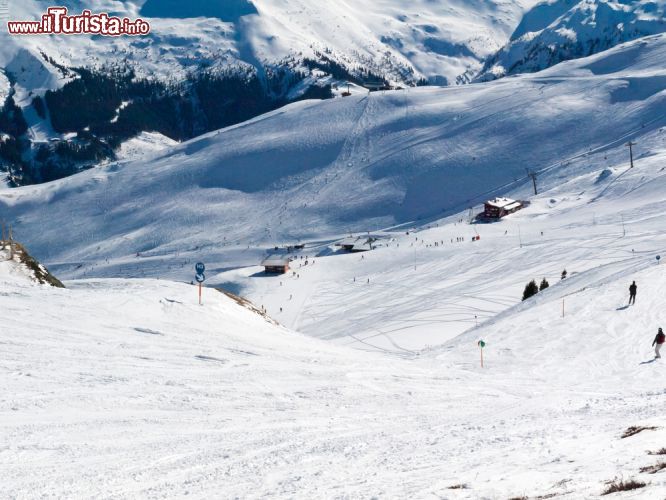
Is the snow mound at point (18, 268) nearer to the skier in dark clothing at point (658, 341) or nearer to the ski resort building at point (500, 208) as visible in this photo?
the skier in dark clothing at point (658, 341)

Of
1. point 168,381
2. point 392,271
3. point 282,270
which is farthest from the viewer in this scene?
point 282,270

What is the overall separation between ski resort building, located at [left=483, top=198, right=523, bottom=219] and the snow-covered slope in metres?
13.1

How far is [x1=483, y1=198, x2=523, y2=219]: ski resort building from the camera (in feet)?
282

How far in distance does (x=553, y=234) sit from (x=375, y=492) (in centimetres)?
6155

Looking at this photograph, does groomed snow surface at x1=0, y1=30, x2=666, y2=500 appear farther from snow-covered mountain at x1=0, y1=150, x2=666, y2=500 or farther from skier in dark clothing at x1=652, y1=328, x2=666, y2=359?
skier in dark clothing at x1=652, y1=328, x2=666, y2=359

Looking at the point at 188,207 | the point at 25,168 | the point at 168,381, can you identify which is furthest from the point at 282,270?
the point at 25,168

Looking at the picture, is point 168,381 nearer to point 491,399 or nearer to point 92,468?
point 92,468

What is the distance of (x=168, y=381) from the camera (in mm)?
19312

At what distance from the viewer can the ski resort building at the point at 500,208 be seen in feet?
282

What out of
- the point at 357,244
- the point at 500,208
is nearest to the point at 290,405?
the point at 357,244

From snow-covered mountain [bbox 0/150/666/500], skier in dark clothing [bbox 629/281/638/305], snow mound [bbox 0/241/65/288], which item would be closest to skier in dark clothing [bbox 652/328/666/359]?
snow-covered mountain [bbox 0/150/666/500]

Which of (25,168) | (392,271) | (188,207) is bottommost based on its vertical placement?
(392,271)

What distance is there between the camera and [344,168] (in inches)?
4712

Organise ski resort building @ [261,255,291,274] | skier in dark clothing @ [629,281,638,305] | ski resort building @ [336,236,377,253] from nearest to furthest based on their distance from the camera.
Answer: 1. skier in dark clothing @ [629,281,638,305]
2. ski resort building @ [261,255,291,274]
3. ski resort building @ [336,236,377,253]
